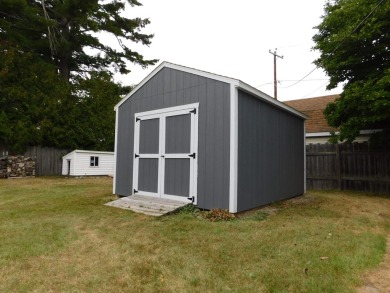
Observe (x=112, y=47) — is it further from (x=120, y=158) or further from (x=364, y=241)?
(x=364, y=241)

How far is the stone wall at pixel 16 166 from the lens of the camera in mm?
14434

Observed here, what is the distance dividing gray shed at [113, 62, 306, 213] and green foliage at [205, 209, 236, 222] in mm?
141

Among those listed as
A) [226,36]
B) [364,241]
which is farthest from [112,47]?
[364,241]

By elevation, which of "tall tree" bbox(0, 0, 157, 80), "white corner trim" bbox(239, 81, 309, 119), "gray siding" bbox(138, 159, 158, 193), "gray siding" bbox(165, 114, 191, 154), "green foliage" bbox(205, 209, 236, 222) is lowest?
"green foliage" bbox(205, 209, 236, 222)

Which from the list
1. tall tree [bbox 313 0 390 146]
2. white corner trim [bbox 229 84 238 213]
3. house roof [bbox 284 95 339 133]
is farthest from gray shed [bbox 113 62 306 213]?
house roof [bbox 284 95 339 133]

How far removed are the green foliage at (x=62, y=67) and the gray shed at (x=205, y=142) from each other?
10887mm

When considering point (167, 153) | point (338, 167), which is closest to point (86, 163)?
point (167, 153)

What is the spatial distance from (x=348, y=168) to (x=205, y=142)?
21.4 ft

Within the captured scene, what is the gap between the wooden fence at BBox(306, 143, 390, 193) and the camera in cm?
881

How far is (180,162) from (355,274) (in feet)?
13.3

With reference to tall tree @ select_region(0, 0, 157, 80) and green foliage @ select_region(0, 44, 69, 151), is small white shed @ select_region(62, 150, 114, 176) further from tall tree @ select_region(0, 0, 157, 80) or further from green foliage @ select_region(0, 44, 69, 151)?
tall tree @ select_region(0, 0, 157, 80)

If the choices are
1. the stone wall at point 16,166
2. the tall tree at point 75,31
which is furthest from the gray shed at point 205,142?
the tall tree at point 75,31

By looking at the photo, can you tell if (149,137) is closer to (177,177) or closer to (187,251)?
(177,177)

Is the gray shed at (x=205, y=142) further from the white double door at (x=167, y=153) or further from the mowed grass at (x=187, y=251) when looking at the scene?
the mowed grass at (x=187, y=251)
